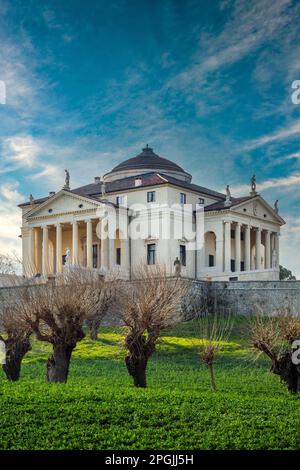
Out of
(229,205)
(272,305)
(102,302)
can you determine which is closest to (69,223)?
(229,205)

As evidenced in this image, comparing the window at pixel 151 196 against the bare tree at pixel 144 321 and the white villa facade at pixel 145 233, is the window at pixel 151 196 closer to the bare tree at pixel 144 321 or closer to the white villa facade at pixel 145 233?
the white villa facade at pixel 145 233

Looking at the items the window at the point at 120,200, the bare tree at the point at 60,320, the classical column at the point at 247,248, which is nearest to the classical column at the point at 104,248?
the window at the point at 120,200

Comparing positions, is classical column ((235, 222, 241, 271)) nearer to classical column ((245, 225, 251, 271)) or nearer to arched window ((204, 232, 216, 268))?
classical column ((245, 225, 251, 271))

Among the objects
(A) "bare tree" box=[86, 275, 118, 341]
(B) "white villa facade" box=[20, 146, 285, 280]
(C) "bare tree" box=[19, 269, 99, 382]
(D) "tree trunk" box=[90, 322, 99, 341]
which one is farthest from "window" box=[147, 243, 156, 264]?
(C) "bare tree" box=[19, 269, 99, 382]

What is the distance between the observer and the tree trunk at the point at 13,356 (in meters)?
31.8

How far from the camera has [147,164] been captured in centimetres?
7538

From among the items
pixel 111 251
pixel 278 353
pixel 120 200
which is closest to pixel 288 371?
pixel 278 353

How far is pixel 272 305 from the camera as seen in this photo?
5319 centimetres

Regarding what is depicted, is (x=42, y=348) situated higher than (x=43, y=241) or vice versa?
(x=43, y=241)

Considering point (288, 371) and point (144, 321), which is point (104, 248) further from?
point (288, 371)

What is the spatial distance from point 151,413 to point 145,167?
54232mm

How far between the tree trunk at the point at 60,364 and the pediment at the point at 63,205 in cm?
3581

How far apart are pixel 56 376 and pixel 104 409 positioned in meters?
7.44
